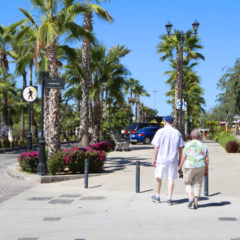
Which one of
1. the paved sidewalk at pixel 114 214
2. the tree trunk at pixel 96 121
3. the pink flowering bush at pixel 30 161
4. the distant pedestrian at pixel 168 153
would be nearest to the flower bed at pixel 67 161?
the pink flowering bush at pixel 30 161

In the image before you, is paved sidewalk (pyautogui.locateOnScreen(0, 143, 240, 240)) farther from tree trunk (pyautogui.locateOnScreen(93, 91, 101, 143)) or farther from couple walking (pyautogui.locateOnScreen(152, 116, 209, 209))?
tree trunk (pyautogui.locateOnScreen(93, 91, 101, 143))

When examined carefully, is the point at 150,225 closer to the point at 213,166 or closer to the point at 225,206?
the point at 225,206

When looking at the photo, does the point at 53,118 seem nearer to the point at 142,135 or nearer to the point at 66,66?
the point at 66,66

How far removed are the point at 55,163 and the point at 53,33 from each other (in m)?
4.31

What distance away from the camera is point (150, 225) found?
22.0 feet

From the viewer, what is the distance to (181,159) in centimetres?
812

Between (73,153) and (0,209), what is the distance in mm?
5203

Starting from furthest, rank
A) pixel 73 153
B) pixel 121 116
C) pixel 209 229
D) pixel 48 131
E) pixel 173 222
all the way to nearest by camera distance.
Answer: pixel 121 116 < pixel 48 131 < pixel 73 153 < pixel 173 222 < pixel 209 229

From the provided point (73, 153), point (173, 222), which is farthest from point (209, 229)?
point (73, 153)

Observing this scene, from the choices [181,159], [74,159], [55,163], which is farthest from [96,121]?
[181,159]

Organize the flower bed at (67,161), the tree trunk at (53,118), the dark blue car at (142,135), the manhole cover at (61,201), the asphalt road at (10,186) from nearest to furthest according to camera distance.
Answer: the manhole cover at (61,201) < the asphalt road at (10,186) < the flower bed at (67,161) < the tree trunk at (53,118) < the dark blue car at (142,135)

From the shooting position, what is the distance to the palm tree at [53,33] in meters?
14.2

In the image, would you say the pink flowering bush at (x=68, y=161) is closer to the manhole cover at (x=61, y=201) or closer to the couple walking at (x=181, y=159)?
the manhole cover at (x=61, y=201)

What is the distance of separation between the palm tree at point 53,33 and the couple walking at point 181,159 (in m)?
6.63
